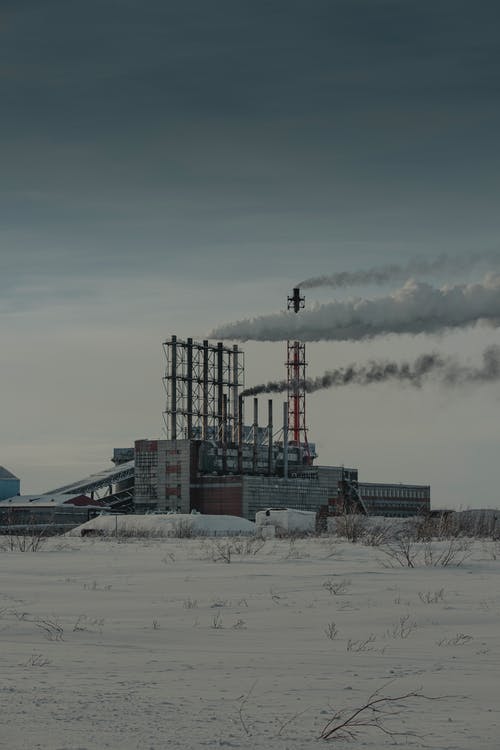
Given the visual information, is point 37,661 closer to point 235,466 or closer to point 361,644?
point 361,644

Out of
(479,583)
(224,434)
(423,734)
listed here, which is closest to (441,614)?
(479,583)

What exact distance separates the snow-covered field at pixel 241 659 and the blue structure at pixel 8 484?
128 metres

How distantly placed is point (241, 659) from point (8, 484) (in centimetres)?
14013

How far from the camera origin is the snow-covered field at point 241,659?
642 centimetres

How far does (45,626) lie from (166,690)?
4.54 m

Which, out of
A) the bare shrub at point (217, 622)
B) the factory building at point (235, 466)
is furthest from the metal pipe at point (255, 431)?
the bare shrub at point (217, 622)

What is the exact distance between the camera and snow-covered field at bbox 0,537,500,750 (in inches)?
253

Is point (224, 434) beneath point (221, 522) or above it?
above

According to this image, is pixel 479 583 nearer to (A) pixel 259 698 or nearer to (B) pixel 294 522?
(A) pixel 259 698

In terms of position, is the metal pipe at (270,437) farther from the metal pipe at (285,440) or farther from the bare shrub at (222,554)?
the bare shrub at (222,554)

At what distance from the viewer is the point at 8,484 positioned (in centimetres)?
14475

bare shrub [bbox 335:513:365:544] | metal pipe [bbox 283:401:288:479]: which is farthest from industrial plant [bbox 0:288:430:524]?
bare shrub [bbox 335:513:365:544]

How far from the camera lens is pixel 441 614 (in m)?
13.6

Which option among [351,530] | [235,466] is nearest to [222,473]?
[235,466]
